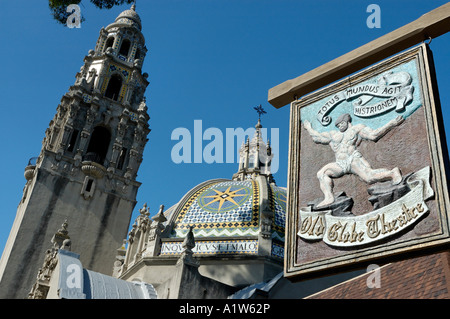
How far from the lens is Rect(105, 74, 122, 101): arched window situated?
3291cm

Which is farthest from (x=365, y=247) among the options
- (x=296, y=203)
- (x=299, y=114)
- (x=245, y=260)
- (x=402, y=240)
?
(x=245, y=260)

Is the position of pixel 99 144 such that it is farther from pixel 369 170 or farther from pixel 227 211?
pixel 369 170

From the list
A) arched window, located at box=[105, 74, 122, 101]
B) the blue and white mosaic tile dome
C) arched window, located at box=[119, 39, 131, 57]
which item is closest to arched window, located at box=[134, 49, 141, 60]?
arched window, located at box=[119, 39, 131, 57]

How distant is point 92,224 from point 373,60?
23.9 metres

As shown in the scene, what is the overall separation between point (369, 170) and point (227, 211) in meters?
17.9

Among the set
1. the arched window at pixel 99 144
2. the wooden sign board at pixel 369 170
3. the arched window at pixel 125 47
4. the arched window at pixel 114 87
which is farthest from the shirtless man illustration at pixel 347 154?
the arched window at pixel 125 47

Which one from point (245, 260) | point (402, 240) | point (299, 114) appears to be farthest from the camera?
point (245, 260)

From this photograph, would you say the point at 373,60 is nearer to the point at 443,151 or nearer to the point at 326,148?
the point at 326,148

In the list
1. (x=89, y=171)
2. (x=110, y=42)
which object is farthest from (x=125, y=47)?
(x=89, y=171)

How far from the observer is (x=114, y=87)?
33531 millimetres

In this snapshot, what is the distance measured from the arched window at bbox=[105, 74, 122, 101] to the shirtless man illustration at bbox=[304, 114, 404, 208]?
95.1 ft

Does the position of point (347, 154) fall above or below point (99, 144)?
below

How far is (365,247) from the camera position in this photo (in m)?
4.54

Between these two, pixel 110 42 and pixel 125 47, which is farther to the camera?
pixel 125 47
